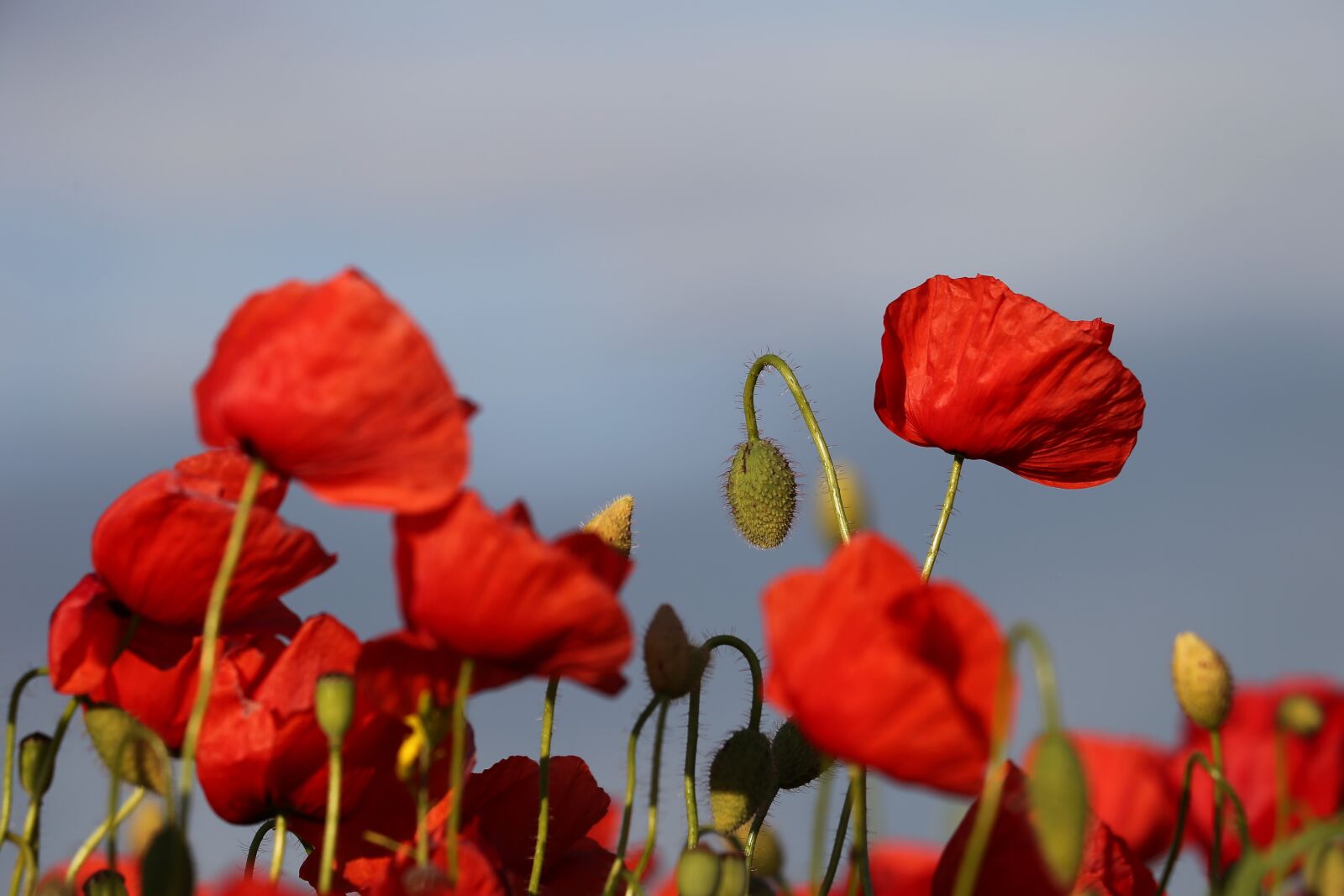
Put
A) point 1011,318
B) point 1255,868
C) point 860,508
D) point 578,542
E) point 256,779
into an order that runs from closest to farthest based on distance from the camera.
Answer: point 1255,868 → point 578,542 → point 256,779 → point 1011,318 → point 860,508

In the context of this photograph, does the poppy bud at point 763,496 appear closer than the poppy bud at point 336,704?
No

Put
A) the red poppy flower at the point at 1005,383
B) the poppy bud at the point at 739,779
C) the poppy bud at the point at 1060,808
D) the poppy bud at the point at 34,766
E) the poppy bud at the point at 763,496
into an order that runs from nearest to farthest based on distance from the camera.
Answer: the poppy bud at the point at 1060,808 < the poppy bud at the point at 34,766 < the poppy bud at the point at 739,779 < the red poppy flower at the point at 1005,383 < the poppy bud at the point at 763,496

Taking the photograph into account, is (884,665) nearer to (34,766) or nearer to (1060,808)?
(1060,808)

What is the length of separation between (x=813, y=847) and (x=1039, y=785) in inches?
14.6

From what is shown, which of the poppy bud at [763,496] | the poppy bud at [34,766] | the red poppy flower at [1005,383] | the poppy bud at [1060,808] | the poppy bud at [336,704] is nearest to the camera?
the poppy bud at [1060,808]

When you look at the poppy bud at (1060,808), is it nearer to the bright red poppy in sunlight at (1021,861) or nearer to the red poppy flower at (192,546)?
the bright red poppy in sunlight at (1021,861)

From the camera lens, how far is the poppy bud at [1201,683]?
0.93m

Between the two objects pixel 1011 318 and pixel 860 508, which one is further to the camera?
pixel 860 508

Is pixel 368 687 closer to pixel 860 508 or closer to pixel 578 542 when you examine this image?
pixel 578 542

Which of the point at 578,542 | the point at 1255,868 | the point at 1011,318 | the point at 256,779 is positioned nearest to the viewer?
the point at 1255,868

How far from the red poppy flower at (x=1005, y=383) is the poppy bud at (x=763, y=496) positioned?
127 mm

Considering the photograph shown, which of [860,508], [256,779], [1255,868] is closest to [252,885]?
[256,779]

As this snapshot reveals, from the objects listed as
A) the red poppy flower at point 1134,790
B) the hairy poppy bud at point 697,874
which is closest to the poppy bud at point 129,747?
the hairy poppy bud at point 697,874

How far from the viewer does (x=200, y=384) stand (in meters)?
0.92
